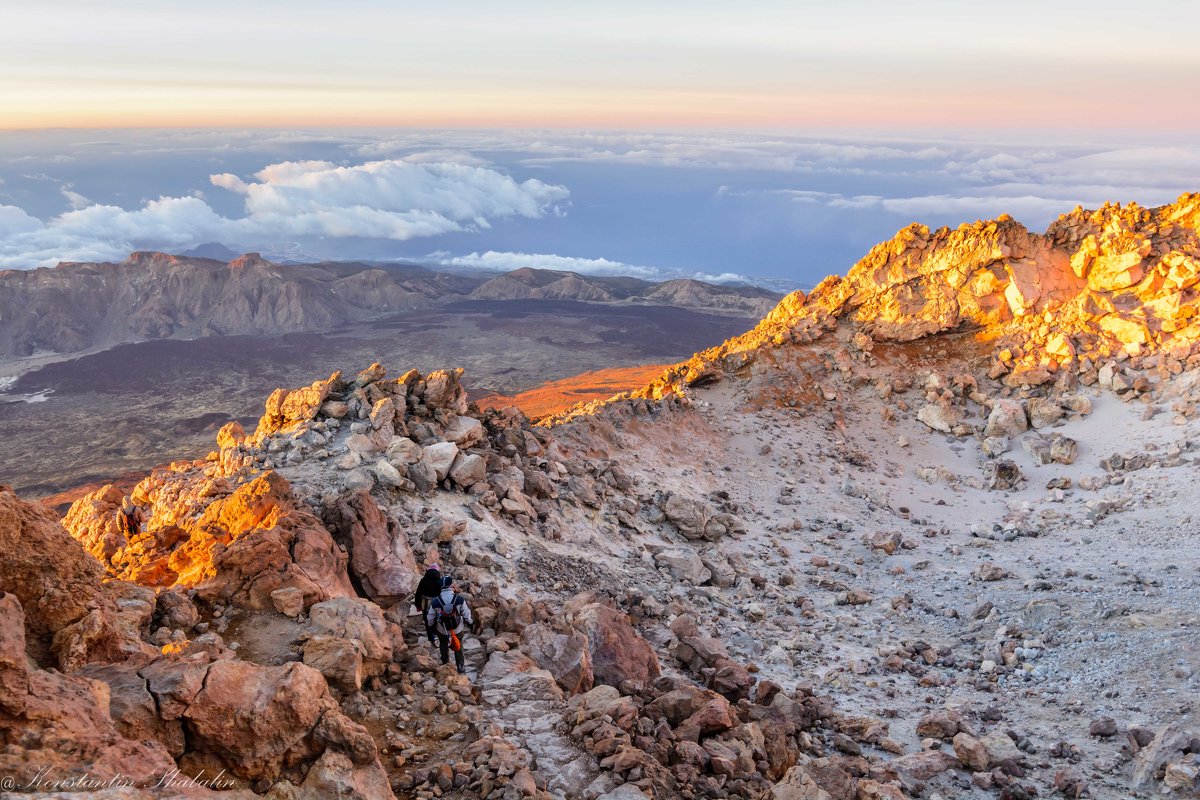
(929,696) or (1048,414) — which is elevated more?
(1048,414)

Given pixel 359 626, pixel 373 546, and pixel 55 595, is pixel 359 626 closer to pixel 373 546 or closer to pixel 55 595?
pixel 373 546

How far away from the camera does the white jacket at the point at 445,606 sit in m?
9.18

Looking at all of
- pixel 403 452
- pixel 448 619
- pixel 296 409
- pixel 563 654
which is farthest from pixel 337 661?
pixel 296 409

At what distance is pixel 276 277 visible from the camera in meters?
124

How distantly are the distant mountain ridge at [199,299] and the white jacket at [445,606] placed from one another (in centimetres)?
11049

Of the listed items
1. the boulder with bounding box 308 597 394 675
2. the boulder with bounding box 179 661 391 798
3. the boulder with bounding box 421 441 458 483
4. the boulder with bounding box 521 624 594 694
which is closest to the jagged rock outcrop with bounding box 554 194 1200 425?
the boulder with bounding box 421 441 458 483

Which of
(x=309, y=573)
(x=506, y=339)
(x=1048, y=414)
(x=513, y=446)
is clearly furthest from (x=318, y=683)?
(x=506, y=339)

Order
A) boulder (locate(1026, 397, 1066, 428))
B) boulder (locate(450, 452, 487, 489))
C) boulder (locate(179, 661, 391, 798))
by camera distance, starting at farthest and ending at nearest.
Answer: boulder (locate(1026, 397, 1066, 428)) < boulder (locate(450, 452, 487, 489)) < boulder (locate(179, 661, 391, 798))

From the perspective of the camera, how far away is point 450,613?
913 cm

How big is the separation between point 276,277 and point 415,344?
129 ft

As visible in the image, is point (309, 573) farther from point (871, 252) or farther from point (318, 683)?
point (871, 252)

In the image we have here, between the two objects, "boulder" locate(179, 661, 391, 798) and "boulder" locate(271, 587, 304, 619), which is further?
"boulder" locate(271, 587, 304, 619)

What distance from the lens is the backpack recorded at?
914 cm

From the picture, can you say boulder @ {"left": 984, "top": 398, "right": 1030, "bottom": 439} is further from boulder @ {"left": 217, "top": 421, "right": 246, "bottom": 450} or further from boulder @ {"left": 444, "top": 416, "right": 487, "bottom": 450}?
boulder @ {"left": 217, "top": 421, "right": 246, "bottom": 450}
